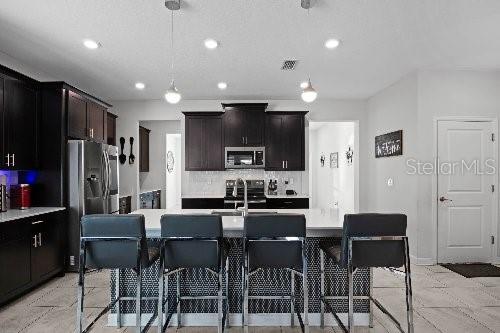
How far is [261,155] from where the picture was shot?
6367 millimetres

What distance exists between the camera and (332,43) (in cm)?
371

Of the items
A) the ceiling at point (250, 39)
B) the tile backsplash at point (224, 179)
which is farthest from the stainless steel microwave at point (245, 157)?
the ceiling at point (250, 39)

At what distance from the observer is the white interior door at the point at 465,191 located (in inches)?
187

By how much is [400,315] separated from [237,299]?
1.53 metres

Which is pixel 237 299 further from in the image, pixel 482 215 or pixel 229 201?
pixel 482 215

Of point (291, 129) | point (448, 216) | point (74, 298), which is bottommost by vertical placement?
point (74, 298)

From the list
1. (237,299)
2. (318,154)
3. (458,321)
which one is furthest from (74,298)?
(318,154)

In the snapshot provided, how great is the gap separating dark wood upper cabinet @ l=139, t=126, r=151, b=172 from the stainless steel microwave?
2.19m

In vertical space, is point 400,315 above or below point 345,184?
below

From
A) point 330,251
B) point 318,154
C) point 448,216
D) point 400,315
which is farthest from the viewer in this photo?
point 318,154

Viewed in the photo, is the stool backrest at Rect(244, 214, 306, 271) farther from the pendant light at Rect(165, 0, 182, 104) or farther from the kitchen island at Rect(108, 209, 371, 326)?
the pendant light at Rect(165, 0, 182, 104)

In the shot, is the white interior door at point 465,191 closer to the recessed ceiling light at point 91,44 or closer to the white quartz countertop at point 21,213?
the recessed ceiling light at point 91,44

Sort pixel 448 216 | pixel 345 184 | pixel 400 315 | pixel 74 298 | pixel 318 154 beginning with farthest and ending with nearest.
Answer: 1. pixel 318 154
2. pixel 345 184
3. pixel 448 216
4. pixel 74 298
5. pixel 400 315

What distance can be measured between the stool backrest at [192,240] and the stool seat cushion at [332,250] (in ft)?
2.87
